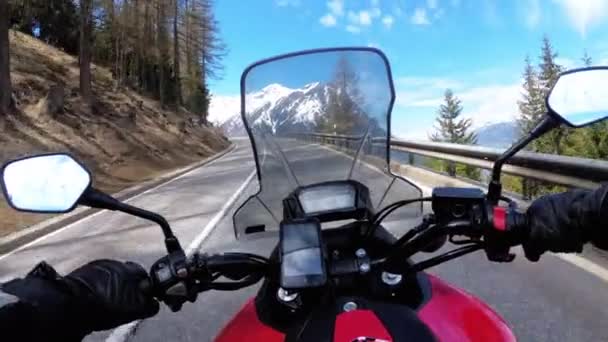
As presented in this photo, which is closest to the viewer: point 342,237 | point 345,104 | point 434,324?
point 434,324

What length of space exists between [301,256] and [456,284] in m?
3.86

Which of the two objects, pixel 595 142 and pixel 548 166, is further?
pixel 595 142

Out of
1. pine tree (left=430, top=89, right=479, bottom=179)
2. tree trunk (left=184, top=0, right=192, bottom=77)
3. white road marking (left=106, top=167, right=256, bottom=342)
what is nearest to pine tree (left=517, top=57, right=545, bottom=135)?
pine tree (left=430, top=89, right=479, bottom=179)

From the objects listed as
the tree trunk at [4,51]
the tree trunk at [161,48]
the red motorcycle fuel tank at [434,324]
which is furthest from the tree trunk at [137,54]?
the red motorcycle fuel tank at [434,324]

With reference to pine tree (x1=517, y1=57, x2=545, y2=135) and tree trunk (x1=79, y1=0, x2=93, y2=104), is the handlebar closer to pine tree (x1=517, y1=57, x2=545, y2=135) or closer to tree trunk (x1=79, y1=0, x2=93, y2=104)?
tree trunk (x1=79, y1=0, x2=93, y2=104)

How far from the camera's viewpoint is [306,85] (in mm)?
2447

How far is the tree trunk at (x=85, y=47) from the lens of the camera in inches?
1044

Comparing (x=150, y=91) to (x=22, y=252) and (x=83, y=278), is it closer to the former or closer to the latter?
(x=22, y=252)

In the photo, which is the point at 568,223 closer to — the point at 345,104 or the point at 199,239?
the point at 345,104

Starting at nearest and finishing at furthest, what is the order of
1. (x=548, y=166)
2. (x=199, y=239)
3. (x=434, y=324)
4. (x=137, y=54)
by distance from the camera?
(x=434, y=324)
(x=548, y=166)
(x=199, y=239)
(x=137, y=54)

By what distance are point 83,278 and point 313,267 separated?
60cm

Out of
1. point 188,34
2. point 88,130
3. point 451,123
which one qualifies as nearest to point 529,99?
point 451,123

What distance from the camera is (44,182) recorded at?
1679 millimetres

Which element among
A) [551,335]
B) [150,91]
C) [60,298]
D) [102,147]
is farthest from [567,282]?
[150,91]
